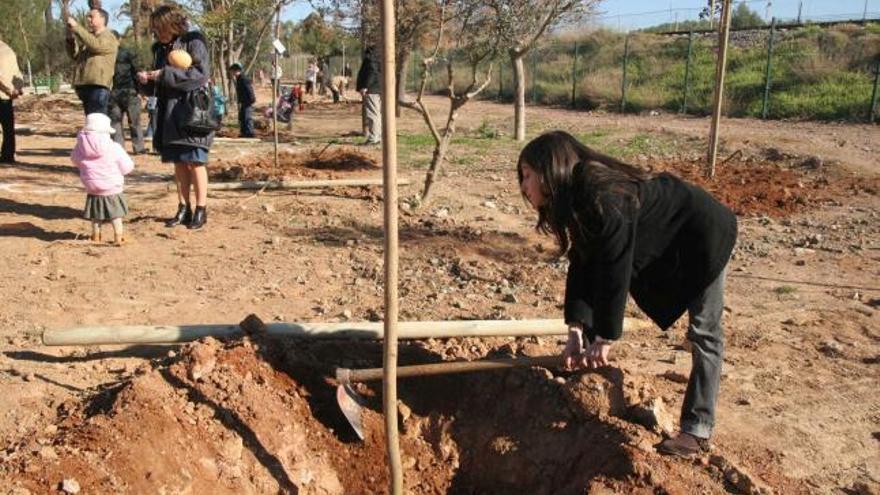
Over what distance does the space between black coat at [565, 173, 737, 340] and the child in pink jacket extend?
13.7 feet

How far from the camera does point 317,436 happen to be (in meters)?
3.53

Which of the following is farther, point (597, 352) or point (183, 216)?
point (183, 216)

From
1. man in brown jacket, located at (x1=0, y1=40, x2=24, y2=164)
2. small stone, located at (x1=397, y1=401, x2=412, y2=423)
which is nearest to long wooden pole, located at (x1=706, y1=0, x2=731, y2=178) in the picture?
small stone, located at (x1=397, y1=401, x2=412, y2=423)

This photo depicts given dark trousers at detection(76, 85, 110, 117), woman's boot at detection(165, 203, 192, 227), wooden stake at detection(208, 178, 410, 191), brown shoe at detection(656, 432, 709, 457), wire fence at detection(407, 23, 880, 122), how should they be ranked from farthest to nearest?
wire fence at detection(407, 23, 880, 122)
dark trousers at detection(76, 85, 110, 117)
wooden stake at detection(208, 178, 410, 191)
woman's boot at detection(165, 203, 192, 227)
brown shoe at detection(656, 432, 709, 457)

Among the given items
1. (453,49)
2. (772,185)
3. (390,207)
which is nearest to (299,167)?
(453,49)

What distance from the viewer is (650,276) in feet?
10.1

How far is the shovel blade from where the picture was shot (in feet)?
11.2

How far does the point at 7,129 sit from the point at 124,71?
163cm

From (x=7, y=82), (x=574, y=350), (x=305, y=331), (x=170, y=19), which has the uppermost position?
(x=170, y=19)

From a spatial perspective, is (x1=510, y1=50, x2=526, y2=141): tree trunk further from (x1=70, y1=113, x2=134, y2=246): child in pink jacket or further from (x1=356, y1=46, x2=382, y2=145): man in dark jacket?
(x1=70, y1=113, x2=134, y2=246): child in pink jacket

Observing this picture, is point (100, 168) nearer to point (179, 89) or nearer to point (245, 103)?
point (179, 89)

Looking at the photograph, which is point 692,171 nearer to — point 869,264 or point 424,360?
point 869,264

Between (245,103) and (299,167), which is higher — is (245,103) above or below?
above

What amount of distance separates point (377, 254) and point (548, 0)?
472 centimetres
